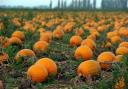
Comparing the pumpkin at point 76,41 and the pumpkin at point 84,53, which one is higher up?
the pumpkin at point 84,53

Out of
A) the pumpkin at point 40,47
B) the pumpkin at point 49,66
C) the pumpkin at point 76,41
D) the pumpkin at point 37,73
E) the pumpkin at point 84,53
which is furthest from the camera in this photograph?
the pumpkin at point 76,41

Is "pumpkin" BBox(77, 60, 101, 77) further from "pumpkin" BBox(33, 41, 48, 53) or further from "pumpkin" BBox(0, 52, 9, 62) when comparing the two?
"pumpkin" BBox(33, 41, 48, 53)

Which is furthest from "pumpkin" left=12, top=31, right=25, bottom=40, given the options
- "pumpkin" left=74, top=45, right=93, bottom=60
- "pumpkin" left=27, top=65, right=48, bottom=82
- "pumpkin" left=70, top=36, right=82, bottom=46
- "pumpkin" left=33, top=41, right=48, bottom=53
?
"pumpkin" left=27, top=65, right=48, bottom=82

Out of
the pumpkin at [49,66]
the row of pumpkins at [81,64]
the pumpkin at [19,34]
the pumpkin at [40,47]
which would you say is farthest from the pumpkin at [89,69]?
the pumpkin at [19,34]

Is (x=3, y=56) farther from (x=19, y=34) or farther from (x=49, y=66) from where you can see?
(x=19, y=34)

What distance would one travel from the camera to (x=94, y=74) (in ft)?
17.4

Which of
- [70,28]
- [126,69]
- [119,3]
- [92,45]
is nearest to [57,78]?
[126,69]

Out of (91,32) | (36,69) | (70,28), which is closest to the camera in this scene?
(36,69)

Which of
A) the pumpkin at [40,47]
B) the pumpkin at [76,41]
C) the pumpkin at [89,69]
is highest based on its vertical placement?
the pumpkin at [89,69]

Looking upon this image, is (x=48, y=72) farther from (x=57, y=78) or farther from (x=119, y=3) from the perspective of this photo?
(x=119, y=3)

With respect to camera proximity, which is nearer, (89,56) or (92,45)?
(89,56)

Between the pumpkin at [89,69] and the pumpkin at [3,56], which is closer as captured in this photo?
the pumpkin at [89,69]

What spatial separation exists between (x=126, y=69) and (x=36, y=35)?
538cm

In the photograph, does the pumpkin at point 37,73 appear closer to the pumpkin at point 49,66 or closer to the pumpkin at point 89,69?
the pumpkin at point 49,66
